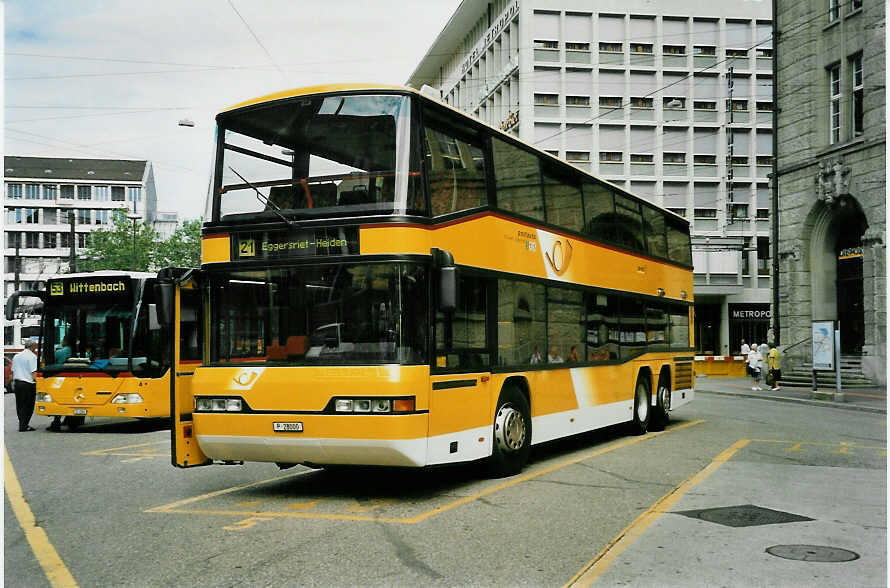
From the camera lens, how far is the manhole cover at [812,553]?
653 centimetres

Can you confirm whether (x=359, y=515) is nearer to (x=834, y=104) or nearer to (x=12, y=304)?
(x=12, y=304)

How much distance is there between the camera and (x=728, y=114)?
2345 inches

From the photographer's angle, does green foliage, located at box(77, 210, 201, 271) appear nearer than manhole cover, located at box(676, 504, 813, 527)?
No

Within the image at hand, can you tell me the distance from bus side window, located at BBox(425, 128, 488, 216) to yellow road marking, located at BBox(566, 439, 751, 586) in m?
3.50

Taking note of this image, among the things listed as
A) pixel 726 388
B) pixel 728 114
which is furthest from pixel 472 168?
pixel 728 114

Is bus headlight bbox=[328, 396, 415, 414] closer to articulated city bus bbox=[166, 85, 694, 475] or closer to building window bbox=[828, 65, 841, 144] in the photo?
articulated city bus bbox=[166, 85, 694, 475]

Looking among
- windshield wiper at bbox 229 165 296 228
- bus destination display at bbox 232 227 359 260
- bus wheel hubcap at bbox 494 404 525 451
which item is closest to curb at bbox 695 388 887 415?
bus wheel hubcap at bbox 494 404 525 451

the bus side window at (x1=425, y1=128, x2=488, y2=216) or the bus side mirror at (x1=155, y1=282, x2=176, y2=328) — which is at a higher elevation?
the bus side window at (x1=425, y1=128, x2=488, y2=216)

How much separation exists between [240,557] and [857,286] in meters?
31.9

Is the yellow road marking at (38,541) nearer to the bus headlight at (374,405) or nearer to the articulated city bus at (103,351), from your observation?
the bus headlight at (374,405)

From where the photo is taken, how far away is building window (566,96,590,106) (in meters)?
57.6

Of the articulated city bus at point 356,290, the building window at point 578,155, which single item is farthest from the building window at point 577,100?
the articulated city bus at point 356,290

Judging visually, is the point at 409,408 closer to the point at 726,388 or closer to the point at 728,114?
the point at 726,388

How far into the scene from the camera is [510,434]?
10828 mm
